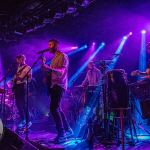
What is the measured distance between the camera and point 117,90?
5.20m

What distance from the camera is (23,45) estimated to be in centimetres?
1491

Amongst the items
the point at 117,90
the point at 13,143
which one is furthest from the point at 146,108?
the point at 13,143

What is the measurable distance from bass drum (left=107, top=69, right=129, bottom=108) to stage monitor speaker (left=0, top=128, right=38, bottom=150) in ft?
6.12

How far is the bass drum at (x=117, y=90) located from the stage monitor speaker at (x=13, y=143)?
6.12ft

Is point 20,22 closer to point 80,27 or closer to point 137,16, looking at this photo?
point 80,27

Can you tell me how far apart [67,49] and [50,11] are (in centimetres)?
498

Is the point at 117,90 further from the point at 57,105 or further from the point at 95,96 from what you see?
the point at 95,96

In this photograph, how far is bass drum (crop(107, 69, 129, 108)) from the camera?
4848 millimetres

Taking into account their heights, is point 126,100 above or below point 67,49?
below

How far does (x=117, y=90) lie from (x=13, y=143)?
2.46 metres

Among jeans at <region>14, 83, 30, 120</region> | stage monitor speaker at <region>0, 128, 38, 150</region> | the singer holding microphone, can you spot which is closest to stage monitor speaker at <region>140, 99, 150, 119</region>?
the singer holding microphone

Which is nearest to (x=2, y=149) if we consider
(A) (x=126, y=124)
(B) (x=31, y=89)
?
(A) (x=126, y=124)

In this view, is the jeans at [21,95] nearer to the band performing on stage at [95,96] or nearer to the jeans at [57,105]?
the band performing on stage at [95,96]

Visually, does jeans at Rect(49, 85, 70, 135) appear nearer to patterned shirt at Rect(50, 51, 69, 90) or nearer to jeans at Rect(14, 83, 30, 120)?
patterned shirt at Rect(50, 51, 69, 90)
